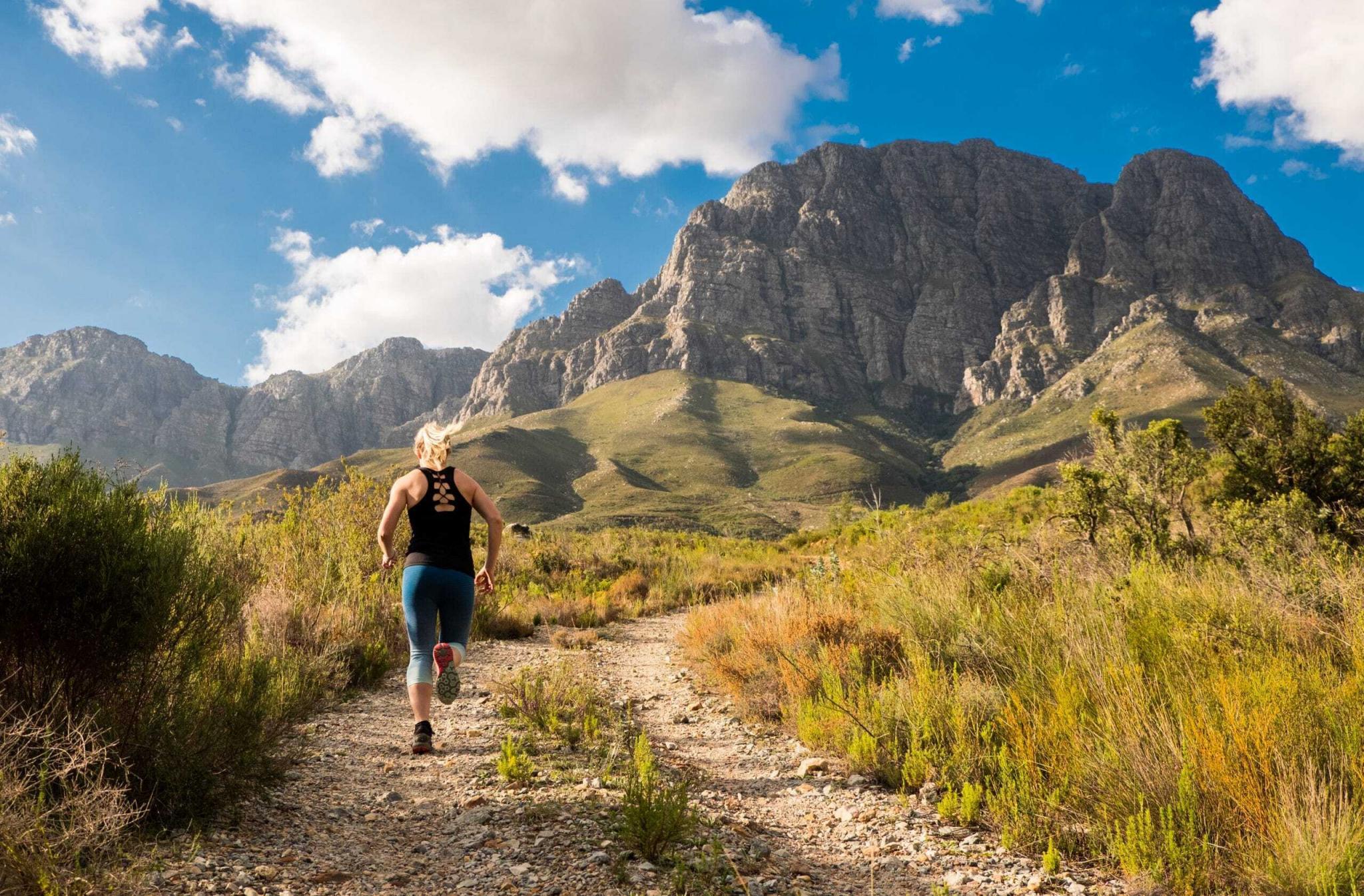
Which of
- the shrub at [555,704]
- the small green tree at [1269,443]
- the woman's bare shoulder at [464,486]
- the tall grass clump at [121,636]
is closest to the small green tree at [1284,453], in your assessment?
the small green tree at [1269,443]

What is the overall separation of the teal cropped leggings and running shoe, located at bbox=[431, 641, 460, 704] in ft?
0.36

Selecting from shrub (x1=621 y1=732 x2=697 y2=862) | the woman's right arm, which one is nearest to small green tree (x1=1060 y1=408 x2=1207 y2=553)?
shrub (x1=621 y1=732 x2=697 y2=862)

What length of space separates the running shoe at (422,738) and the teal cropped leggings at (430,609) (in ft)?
0.97

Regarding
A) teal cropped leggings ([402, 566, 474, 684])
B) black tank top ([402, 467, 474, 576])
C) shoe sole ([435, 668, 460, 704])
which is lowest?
shoe sole ([435, 668, 460, 704])

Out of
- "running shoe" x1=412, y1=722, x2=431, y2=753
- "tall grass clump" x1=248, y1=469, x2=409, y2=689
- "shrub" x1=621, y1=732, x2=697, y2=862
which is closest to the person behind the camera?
"shrub" x1=621, y1=732, x2=697, y2=862

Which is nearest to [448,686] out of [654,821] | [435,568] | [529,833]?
[435,568]

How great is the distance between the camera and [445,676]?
475cm

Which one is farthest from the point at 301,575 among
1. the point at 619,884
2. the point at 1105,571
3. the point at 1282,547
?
the point at 1282,547

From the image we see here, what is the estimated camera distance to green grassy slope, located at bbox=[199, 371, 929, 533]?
10119 cm

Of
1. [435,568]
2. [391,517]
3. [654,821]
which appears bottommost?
[654,821]

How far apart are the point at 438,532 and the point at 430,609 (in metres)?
0.59

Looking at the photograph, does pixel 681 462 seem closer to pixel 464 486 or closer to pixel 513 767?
pixel 464 486

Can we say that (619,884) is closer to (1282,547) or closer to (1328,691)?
(1328,691)

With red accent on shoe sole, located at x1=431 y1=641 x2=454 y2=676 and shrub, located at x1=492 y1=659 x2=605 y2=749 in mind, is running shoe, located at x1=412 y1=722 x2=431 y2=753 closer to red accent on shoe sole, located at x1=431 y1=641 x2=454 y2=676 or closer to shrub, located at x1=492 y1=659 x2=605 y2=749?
red accent on shoe sole, located at x1=431 y1=641 x2=454 y2=676
